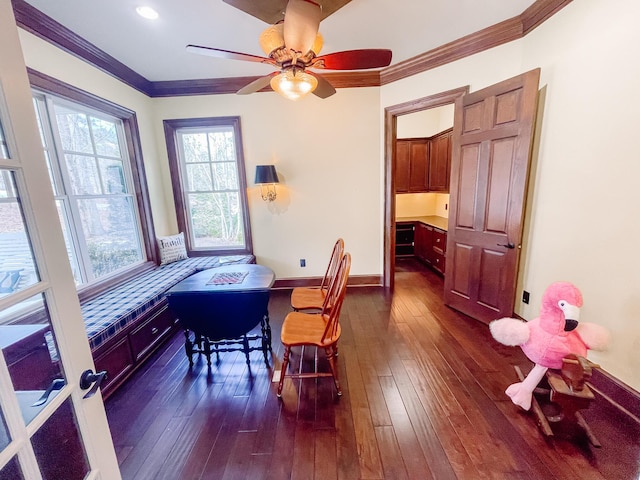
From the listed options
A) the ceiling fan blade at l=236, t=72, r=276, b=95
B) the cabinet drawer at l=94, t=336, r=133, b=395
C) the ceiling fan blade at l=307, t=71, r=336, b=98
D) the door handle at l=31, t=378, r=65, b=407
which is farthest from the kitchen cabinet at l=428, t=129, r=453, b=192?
the door handle at l=31, t=378, r=65, b=407

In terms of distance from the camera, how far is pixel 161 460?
1.45m

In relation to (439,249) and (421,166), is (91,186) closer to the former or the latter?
(439,249)

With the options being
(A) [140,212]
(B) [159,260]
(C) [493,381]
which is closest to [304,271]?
(B) [159,260]

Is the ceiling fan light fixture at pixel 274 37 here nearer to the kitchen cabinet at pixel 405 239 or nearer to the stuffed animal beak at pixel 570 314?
the stuffed animal beak at pixel 570 314

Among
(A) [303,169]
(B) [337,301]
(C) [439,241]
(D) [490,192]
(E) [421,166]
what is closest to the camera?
(B) [337,301]

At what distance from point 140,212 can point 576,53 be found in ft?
14.0

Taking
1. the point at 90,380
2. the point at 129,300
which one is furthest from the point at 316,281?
the point at 90,380

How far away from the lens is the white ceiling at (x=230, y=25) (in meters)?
2.01

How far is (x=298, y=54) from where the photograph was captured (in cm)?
164

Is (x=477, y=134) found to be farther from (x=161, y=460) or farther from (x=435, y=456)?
(x=161, y=460)

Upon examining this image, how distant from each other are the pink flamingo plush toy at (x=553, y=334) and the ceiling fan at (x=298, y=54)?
1907mm

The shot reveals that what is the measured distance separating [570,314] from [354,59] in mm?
2078

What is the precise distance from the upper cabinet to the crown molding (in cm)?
170

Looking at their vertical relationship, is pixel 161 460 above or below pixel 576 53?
below
